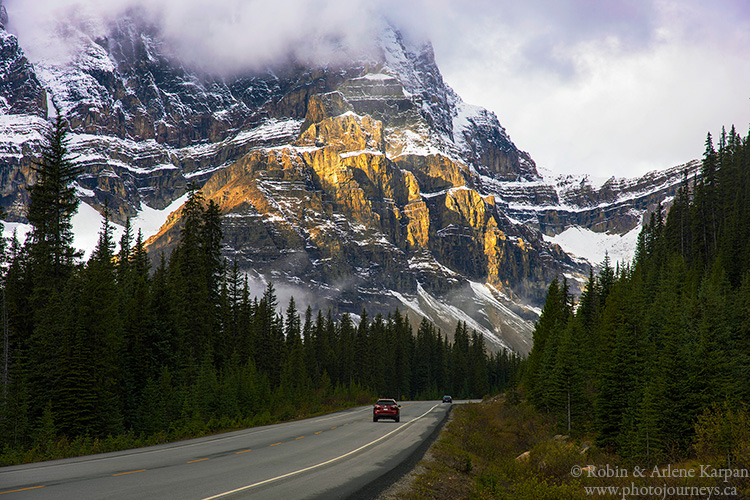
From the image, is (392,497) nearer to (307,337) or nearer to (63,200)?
(63,200)

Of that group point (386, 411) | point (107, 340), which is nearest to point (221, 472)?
point (107, 340)

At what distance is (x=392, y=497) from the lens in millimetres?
13461

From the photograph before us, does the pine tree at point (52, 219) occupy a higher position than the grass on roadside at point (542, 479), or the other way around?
the pine tree at point (52, 219)

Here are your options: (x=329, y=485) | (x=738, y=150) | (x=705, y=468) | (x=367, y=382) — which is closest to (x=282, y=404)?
(x=329, y=485)

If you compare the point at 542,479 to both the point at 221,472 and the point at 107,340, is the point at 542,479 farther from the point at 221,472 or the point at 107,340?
the point at 107,340

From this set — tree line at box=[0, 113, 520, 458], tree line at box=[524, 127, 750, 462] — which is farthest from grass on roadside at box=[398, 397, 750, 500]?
tree line at box=[0, 113, 520, 458]

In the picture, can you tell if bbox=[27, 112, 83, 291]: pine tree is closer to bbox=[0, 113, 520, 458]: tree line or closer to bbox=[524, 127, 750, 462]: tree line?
bbox=[0, 113, 520, 458]: tree line

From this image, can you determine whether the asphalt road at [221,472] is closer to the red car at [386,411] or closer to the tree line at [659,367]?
A: the tree line at [659,367]

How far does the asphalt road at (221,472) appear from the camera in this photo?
12430 mm

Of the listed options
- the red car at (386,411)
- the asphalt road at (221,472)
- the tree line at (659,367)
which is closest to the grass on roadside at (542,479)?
the asphalt road at (221,472)

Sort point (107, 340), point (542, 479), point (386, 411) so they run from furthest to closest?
point (386, 411), point (107, 340), point (542, 479)

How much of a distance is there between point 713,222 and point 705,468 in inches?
3438

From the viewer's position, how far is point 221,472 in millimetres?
15117

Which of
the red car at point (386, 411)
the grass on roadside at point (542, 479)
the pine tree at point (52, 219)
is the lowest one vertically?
the red car at point (386, 411)
